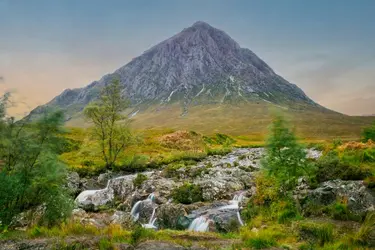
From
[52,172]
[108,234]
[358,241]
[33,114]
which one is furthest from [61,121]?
[358,241]

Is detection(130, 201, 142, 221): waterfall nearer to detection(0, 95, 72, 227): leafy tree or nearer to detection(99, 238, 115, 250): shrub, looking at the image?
detection(0, 95, 72, 227): leafy tree

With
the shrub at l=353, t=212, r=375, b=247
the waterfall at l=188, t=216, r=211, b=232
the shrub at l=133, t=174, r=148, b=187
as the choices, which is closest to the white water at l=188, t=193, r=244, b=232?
the waterfall at l=188, t=216, r=211, b=232

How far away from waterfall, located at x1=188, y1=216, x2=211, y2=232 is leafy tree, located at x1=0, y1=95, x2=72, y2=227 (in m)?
8.75

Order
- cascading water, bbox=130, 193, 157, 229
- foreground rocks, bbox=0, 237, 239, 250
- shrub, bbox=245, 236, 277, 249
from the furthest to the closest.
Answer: cascading water, bbox=130, 193, 157, 229 < shrub, bbox=245, 236, 277, 249 < foreground rocks, bbox=0, 237, 239, 250

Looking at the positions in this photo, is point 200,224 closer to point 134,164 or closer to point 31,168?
point 31,168

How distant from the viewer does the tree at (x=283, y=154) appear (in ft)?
76.5

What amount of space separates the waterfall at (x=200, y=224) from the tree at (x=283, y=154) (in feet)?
19.1

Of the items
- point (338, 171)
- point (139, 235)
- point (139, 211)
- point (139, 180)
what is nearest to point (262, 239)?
point (139, 235)

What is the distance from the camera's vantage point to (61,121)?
72.6 ft

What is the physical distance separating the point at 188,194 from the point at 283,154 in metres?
11.3

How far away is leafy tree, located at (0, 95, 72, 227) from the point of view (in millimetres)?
20234

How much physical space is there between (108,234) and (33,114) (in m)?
10.1

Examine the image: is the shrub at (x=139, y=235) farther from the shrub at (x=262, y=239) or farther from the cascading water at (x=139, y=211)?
the cascading water at (x=139, y=211)

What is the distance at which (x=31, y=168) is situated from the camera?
2062 cm
